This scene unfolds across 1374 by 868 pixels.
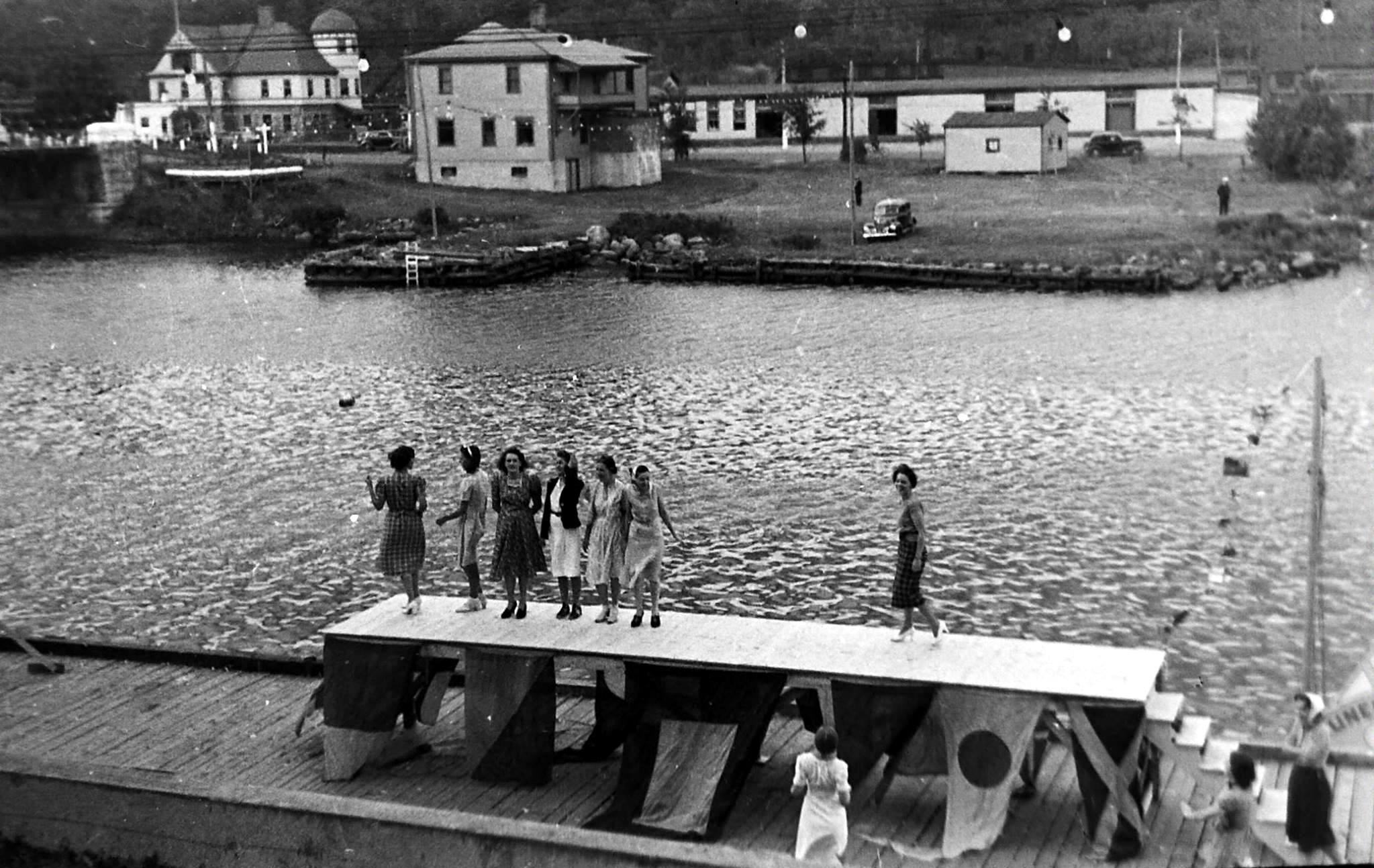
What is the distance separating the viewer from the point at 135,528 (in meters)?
28.7

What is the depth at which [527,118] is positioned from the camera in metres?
75.7

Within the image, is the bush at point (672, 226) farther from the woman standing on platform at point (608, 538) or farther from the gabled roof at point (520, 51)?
the woman standing on platform at point (608, 538)

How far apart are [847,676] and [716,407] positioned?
79.0 ft

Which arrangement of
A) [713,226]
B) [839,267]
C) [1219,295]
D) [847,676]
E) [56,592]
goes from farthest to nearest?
[713,226]
[839,267]
[1219,295]
[56,592]
[847,676]

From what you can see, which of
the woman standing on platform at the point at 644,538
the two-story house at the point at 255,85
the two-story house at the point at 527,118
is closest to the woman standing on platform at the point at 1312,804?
the woman standing on platform at the point at 644,538

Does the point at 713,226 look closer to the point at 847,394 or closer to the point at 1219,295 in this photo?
the point at 1219,295

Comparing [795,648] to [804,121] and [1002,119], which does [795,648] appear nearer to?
[1002,119]

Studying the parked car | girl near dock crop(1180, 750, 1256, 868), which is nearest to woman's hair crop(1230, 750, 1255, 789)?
girl near dock crop(1180, 750, 1256, 868)

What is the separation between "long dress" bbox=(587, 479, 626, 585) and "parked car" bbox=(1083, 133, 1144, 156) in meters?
59.6

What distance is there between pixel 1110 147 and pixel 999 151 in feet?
18.8

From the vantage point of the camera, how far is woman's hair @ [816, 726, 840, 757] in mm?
11508

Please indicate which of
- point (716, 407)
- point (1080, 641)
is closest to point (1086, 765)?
point (1080, 641)

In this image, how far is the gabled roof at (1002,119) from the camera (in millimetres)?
68438

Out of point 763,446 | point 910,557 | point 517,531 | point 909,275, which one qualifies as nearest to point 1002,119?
point 909,275
